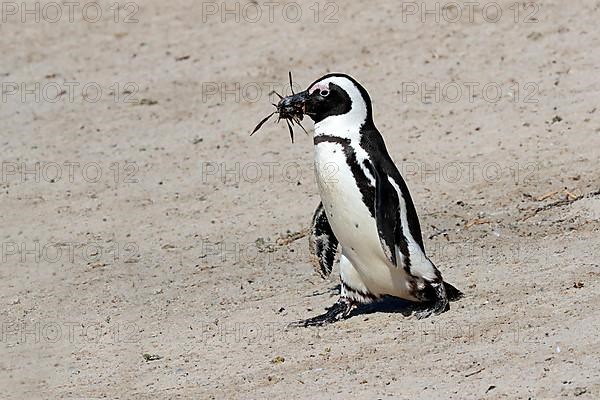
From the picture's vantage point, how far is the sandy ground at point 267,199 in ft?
19.4

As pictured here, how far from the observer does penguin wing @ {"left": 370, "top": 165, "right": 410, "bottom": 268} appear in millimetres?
6117

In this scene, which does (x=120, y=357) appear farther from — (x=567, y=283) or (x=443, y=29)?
(x=443, y=29)

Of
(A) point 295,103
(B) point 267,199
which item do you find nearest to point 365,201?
(A) point 295,103

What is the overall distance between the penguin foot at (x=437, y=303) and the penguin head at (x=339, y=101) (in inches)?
34.2

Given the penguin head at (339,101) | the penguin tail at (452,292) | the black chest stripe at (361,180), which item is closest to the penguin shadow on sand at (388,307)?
the penguin tail at (452,292)

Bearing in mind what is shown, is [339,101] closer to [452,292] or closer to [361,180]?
[361,180]

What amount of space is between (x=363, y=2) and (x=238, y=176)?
3.07m

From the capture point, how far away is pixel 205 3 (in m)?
12.0

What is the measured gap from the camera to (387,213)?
6.15m

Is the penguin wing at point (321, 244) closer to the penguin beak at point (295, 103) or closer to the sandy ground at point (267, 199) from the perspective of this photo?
the sandy ground at point (267, 199)

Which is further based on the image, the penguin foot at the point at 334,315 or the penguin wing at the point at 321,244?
the penguin wing at the point at 321,244

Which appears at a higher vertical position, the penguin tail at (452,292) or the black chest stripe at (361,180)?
the black chest stripe at (361,180)

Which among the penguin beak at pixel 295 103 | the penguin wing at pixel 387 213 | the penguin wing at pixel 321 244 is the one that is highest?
the penguin beak at pixel 295 103

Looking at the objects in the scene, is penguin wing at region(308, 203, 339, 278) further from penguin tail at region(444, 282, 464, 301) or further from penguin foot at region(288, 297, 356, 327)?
penguin tail at region(444, 282, 464, 301)
